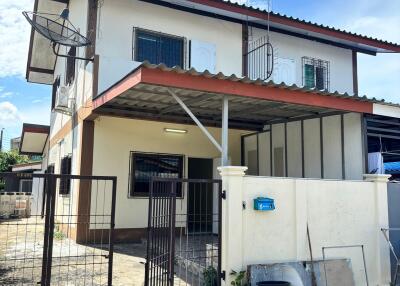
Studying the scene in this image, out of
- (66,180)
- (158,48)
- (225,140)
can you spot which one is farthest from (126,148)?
(225,140)

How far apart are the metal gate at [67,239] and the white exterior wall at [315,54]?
6.98 m

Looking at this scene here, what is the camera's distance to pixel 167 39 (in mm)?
11305

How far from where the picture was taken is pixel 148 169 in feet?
36.8

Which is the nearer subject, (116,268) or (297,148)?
(116,268)

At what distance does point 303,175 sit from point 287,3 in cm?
654

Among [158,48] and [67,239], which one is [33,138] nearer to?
[67,239]

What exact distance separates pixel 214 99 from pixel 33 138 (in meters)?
13.8

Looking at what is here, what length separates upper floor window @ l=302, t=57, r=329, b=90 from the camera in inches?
534

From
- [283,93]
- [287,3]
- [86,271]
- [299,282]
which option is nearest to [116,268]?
[86,271]

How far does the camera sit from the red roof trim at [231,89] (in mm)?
6310

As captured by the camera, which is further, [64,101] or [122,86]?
[64,101]

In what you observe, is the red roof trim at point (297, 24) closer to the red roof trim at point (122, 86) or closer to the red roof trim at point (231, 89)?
the red roof trim at point (122, 86)

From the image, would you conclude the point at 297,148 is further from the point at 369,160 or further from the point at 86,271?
the point at 86,271

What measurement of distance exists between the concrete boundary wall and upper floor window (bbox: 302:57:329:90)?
6.43 m
